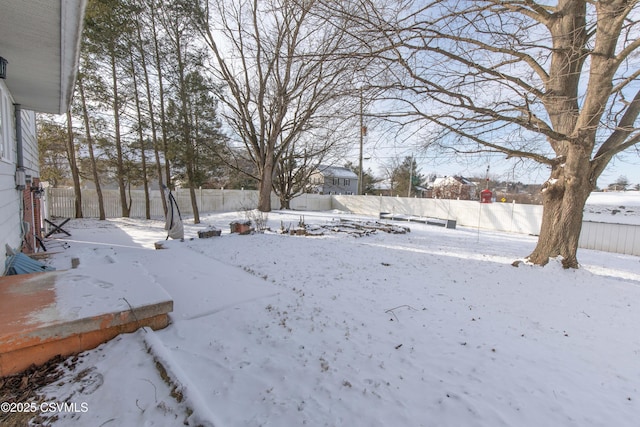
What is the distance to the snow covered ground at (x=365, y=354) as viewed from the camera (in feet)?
5.47

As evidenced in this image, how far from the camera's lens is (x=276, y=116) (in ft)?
47.6

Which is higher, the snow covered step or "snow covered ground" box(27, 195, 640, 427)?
the snow covered step

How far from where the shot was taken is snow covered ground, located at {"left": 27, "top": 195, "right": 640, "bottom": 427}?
1.67m

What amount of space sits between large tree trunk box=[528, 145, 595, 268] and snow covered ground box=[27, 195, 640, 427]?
69 centimetres

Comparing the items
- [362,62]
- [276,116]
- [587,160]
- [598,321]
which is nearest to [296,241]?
[362,62]

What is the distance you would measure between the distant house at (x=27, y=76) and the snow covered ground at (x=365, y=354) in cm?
135

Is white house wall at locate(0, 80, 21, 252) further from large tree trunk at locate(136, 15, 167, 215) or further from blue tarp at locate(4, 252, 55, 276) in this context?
large tree trunk at locate(136, 15, 167, 215)

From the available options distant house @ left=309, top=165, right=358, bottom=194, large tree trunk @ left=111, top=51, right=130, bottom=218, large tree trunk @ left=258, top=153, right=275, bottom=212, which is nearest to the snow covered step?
large tree trunk @ left=111, top=51, right=130, bottom=218

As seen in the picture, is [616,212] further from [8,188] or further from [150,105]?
[150,105]

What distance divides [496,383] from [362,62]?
4.53m

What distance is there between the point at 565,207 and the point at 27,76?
8.97 m

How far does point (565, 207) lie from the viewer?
17.3 feet

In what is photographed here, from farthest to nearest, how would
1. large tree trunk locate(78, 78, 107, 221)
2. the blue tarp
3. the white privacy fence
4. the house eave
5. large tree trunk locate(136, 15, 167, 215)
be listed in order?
large tree trunk locate(78, 78, 107, 221), large tree trunk locate(136, 15, 167, 215), the white privacy fence, the blue tarp, the house eave

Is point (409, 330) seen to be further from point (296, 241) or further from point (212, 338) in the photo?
point (296, 241)
